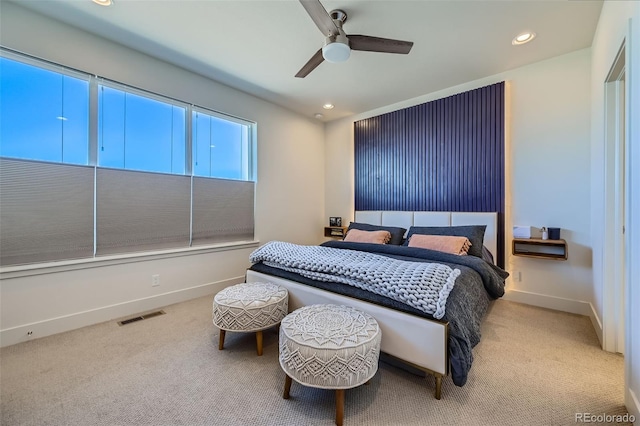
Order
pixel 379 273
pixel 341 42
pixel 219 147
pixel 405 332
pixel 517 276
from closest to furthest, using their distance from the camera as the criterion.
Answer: pixel 405 332
pixel 379 273
pixel 341 42
pixel 517 276
pixel 219 147

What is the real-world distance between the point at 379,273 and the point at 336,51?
1.72 metres

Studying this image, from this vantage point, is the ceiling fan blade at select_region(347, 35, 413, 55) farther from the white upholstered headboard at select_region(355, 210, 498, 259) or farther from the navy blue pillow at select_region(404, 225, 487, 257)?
the white upholstered headboard at select_region(355, 210, 498, 259)

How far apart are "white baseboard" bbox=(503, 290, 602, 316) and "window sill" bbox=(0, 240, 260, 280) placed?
3690 mm

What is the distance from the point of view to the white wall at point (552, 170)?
272 centimetres

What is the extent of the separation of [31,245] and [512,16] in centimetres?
463

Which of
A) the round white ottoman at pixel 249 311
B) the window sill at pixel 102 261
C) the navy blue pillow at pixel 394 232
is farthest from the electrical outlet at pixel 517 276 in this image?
the window sill at pixel 102 261

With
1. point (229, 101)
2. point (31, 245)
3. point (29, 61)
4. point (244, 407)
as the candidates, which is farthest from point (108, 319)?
point (229, 101)

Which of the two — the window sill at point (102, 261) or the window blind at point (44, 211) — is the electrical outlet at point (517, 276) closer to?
the window sill at point (102, 261)

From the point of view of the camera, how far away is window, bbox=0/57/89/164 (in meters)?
2.15

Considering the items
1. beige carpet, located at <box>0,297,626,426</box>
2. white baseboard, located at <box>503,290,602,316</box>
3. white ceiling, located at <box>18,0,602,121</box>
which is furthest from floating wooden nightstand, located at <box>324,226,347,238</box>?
beige carpet, located at <box>0,297,626,426</box>

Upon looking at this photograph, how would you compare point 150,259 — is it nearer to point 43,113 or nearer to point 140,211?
point 140,211

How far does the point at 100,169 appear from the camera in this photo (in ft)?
8.34

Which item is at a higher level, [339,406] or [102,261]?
[102,261]

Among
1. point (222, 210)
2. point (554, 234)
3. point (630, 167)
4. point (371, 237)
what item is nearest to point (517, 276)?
point (554, 234)
